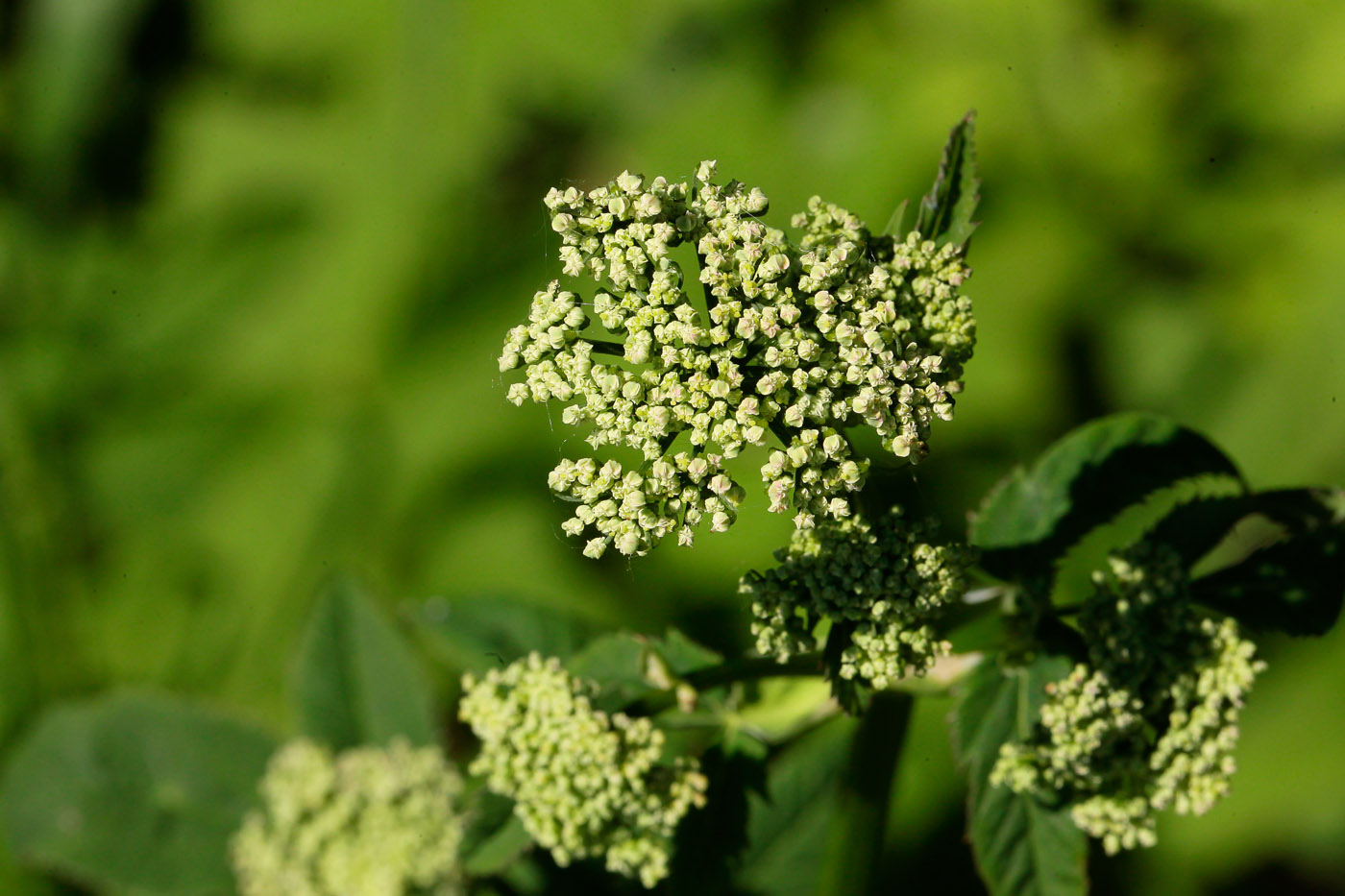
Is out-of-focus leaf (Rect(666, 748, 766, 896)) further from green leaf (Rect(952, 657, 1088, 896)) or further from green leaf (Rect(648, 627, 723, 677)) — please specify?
green leaf (Rect(952, 657, 1088, 896))

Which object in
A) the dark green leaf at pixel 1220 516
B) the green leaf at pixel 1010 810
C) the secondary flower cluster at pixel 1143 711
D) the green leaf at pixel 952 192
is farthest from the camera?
the dark green leaf at pixel 1220 516

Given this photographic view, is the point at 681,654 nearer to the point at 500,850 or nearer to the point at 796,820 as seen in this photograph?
the point at 500,850

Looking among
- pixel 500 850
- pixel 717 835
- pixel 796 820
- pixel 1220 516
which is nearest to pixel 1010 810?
pixel 717 835

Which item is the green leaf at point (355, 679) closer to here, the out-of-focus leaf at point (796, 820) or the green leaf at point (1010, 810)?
the out-of-focus leaf at point (796, 820)

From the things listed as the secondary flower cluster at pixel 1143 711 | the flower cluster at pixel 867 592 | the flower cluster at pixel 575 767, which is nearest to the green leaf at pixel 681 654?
the flower cluster at pixel 575 767

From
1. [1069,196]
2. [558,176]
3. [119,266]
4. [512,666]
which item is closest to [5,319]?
Answer: [119,266]

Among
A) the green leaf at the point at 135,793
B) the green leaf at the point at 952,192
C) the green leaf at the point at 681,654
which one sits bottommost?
the green leaf at the point at 135,793
